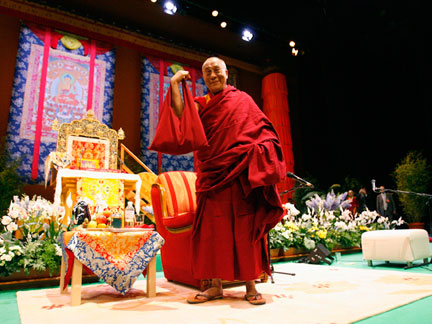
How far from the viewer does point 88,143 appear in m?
5.48

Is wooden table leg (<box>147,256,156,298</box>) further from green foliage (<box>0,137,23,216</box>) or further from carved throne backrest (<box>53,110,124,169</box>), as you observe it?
green foliage (<box>0,137,23,216</box>)

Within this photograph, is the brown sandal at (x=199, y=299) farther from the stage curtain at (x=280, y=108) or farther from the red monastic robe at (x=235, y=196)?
the stage curtain at (x=280, y=108)

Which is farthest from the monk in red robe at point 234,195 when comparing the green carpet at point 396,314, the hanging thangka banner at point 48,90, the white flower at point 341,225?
the hanging thangka banner at point 48,90

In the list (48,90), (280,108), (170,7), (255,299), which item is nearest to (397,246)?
(255,299)

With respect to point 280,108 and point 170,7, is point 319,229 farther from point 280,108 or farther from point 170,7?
point 280,108

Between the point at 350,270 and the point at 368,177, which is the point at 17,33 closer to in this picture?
the point at 350,270

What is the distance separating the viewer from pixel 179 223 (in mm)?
2381

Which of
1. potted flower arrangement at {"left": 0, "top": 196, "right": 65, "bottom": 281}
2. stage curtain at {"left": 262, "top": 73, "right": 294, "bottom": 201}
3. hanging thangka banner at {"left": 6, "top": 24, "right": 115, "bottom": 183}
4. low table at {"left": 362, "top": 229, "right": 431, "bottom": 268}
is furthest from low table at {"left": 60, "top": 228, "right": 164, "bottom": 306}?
stage curtain at {"left": 262, "top": 73, "right": 294, "bottom": 201}

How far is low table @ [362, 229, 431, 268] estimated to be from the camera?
3244 millimetres

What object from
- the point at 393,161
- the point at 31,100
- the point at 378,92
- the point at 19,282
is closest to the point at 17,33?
the point at 31,100

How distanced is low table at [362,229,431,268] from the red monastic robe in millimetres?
2002

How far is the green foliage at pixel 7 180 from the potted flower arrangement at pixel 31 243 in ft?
10.5

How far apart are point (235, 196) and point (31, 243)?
71.3 inches

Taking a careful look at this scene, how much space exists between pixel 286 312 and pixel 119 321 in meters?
0.80
